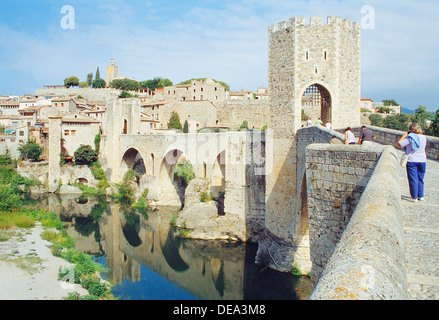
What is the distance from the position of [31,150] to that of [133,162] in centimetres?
1030

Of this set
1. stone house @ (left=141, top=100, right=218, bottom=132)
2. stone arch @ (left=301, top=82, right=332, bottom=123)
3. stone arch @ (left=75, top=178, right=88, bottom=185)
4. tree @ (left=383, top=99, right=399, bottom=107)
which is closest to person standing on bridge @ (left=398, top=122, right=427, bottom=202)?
stone arch @ (left=301, top=82, right=332, bottom=123)

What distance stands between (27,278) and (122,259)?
6235 mm

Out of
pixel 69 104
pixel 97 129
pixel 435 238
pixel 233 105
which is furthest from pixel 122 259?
pixel 69 104

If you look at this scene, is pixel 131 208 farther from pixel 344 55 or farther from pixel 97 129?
pixel 344 55

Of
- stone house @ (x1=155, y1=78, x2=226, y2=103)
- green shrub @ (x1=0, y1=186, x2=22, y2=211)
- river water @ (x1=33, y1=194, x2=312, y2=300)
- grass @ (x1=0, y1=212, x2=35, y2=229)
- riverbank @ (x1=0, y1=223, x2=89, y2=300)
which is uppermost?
stone house @ (x1=155, y1=78, x2=226, y2=103)

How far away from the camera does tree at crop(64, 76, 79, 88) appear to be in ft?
246

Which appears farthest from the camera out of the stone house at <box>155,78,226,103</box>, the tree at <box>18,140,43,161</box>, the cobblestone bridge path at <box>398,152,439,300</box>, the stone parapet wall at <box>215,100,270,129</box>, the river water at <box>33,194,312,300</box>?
the stone house at <box>155,78,226,103</box>

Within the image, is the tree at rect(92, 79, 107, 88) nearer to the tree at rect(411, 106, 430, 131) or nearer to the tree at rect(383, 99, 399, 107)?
the tree at rect(383, 99, 399, 107)

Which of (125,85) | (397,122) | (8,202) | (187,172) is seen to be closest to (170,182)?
(187,172)

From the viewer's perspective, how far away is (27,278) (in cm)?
1173

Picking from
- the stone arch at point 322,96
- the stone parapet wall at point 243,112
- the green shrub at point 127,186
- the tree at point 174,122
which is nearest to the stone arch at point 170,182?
the green shrub at point 127,186

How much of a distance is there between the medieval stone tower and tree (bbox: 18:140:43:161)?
29.2 metres

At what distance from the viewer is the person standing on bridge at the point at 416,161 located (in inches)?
152

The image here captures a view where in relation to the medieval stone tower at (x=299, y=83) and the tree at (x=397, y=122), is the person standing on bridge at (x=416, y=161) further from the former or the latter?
the tree at (x=397, y=122)
